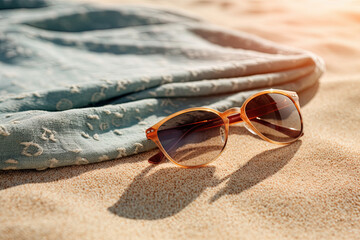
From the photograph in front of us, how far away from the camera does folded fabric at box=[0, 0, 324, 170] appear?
0.90m

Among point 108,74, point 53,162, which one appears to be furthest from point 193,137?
point 108,74

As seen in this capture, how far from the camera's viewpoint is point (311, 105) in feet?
4.14

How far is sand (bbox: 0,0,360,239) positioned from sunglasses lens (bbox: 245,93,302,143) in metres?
0.05

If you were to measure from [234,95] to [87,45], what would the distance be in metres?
0.82

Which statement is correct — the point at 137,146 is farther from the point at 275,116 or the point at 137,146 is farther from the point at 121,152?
the point at 275,116

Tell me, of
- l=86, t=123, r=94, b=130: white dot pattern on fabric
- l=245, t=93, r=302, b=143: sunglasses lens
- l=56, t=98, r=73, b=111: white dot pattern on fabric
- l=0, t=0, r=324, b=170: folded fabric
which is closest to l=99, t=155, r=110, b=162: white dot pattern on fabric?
l=0, t=0, r=324, b=170: folded fabric

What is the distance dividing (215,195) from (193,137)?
22 centimetres

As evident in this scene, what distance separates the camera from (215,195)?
79 cm

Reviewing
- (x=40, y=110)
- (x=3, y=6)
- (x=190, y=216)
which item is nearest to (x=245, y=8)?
(x=3, y=6)

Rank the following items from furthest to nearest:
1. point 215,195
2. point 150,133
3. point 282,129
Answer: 1. point 282,129
2. point 150,133
3. point 215,195

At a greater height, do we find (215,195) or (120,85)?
(120,85)

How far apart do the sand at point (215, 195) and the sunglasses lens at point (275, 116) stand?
1.9 inches

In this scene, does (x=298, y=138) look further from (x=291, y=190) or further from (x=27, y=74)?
(x=27, y=74)

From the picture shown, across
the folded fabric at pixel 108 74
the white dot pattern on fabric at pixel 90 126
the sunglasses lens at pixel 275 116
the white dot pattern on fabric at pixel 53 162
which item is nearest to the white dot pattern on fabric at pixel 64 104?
the folded fabric at pixel 108 74
